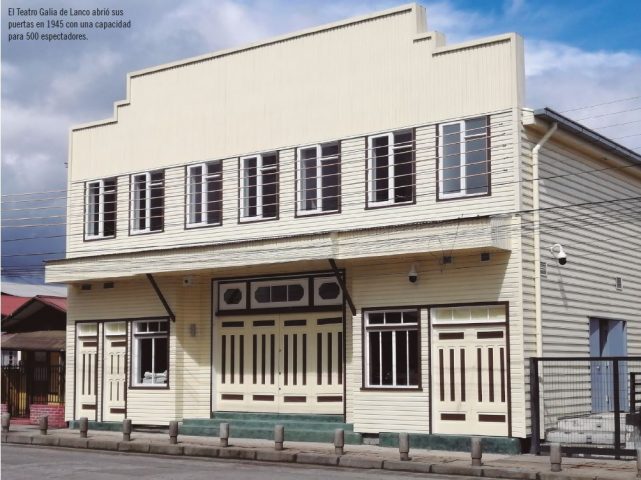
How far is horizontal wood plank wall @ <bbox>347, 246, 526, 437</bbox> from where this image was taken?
20547 mm

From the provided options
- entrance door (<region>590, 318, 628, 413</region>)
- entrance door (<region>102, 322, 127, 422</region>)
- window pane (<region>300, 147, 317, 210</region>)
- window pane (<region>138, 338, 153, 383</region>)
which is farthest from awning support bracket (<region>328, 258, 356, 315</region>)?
entrance door (<region>102, 322, 127, 422</region>)

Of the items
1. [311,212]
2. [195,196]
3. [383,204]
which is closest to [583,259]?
[383,204]

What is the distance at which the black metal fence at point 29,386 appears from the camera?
29875 millimetres

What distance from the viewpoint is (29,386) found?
30438mm

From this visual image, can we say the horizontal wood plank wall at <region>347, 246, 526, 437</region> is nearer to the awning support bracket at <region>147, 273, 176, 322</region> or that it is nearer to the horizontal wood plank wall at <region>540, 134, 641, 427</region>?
the horizontal wood plank wall at <region>540, 134, 641, 427</region>

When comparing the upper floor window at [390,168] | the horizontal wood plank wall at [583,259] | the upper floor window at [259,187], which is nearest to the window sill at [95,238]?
the upper floor window at [259,187]

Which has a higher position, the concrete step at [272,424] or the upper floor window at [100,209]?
the upper floor window at [100,209]

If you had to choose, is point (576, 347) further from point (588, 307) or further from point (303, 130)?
point (303, 130)

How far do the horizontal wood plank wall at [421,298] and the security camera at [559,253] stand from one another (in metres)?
1.06

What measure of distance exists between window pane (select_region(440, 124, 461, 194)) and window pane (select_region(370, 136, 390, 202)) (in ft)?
4.82

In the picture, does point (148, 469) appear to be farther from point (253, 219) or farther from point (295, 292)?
point (253, 219)

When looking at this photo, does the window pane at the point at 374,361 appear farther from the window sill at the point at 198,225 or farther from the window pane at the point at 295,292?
the window sill at the point at 198,225

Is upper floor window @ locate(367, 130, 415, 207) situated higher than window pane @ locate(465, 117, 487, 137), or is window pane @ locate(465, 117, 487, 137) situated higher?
window pane @ locate(465, 117, 487, 137)

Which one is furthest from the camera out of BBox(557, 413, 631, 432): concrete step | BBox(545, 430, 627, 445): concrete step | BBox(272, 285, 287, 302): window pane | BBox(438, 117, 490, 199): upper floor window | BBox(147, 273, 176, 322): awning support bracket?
BBox(147, 273, 176, 322): awning support bracket
